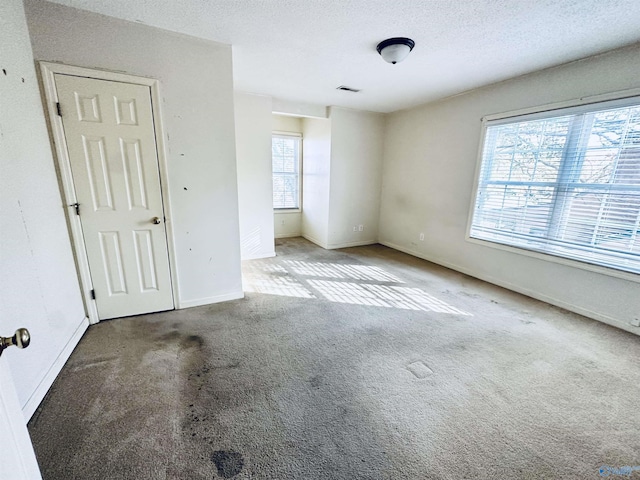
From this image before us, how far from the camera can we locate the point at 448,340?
2.31 meters

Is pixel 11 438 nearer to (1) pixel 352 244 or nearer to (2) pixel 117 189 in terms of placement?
(2) pixel 117 189

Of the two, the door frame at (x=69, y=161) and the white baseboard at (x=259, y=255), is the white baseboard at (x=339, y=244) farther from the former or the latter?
the door frame at (x=69, y=161)

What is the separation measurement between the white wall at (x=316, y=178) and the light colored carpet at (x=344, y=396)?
2572mm

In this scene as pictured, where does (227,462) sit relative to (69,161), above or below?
below

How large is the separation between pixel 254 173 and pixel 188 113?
183cm

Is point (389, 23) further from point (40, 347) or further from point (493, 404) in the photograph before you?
point (40, 347)

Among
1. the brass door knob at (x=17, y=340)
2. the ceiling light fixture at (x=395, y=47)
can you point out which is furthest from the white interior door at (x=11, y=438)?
the ceiling light fixture at (x=395, y=47)

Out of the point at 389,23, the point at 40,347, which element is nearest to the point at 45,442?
the point at 40,347

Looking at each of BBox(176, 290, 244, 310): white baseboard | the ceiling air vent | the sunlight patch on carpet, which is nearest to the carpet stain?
BBox(176, 290, 244, 310): white baseboard

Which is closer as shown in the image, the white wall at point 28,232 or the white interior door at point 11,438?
the white interior door at point 11,438

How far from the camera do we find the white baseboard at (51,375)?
4.94 ft

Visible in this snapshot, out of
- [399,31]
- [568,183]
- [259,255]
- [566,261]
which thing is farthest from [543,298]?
[259,255]

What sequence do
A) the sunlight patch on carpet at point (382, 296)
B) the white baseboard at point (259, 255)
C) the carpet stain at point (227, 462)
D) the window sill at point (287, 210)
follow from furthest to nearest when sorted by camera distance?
the window sill at point (287, 210), the white baseboard at point (259, 255), the sunlight patch on carpet at point (382, 296), the carpet stain at point (227, 462)

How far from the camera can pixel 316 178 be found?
525 centimetres
